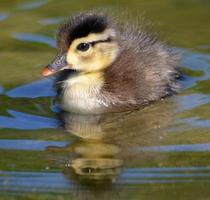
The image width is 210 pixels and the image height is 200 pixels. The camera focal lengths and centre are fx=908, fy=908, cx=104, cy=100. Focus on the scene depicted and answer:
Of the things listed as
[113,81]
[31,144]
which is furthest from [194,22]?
[31,144]

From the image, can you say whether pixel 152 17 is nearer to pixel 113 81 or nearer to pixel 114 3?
pixel 114 3

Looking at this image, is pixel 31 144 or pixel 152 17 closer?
pixel 31 144

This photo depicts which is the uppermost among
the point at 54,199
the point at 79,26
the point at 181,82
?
the point at 79,26

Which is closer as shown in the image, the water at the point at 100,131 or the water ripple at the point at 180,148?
the water at the point at 100,131

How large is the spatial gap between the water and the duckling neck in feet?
0.31

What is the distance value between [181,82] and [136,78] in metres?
0.45

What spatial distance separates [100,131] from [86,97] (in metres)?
0.54

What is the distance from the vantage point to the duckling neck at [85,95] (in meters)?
5.90

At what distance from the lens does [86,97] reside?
595cm

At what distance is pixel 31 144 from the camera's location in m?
5.11

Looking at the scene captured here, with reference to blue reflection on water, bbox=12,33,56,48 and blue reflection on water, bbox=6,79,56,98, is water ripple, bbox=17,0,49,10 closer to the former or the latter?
blue reflection on water, bbox=12,33,56,48

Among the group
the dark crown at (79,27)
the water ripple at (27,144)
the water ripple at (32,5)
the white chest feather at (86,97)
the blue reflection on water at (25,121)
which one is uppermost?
the water ripple at (32,5)

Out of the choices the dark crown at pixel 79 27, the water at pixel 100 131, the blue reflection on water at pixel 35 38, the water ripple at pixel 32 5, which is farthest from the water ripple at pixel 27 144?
the water ripple at pixel 32 5

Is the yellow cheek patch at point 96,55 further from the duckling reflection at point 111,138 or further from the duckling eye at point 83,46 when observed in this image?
the duckling reflection at point 111,138
